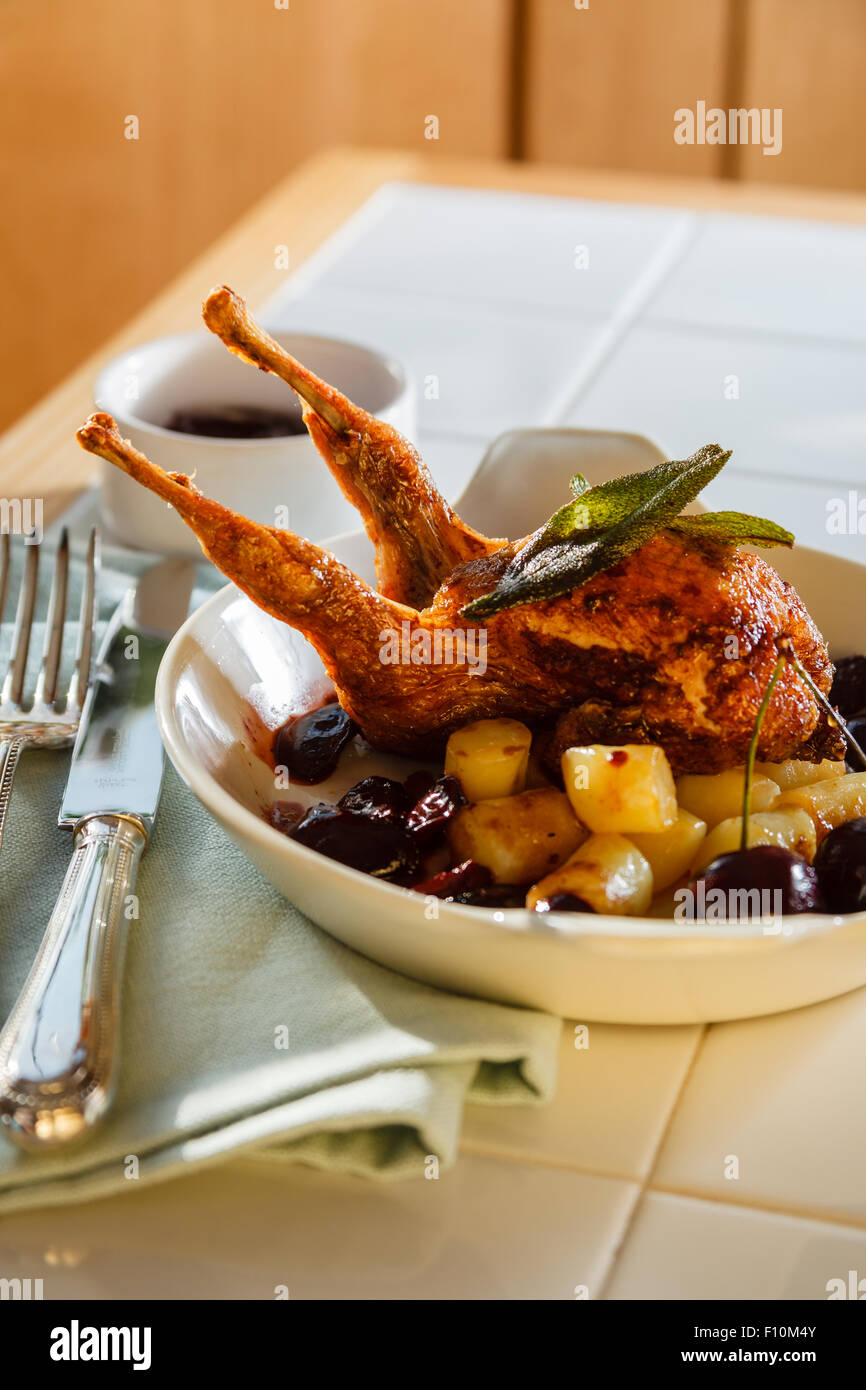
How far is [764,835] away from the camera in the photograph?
1.05 metres

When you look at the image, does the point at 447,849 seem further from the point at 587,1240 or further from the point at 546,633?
the point at 587,1240

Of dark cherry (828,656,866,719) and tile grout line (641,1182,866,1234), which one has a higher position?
dark cherry (828,656,866,719)

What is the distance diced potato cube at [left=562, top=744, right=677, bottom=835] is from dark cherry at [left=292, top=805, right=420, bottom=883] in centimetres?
13

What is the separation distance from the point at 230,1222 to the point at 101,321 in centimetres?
385

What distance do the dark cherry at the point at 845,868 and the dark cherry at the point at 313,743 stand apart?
415 mm

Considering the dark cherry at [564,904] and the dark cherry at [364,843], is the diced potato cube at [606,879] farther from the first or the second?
the dark cherry at [364,843]

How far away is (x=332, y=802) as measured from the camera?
1221 mm

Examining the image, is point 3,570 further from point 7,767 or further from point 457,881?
point 457,881

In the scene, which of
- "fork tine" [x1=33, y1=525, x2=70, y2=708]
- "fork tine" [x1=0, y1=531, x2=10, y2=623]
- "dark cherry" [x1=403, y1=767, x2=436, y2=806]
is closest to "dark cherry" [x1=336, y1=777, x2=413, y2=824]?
"dark cherry" [x1=403, y1=767, x2=436, y2=806]

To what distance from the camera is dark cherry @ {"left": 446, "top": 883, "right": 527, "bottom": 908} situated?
3.38 ft

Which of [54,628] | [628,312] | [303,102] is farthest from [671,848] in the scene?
[303,102]

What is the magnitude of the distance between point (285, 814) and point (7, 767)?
253 mm

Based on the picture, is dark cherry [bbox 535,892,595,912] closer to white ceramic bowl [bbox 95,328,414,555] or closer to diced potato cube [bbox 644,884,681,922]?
diced potato cube [bbox 644,884,681,922]
